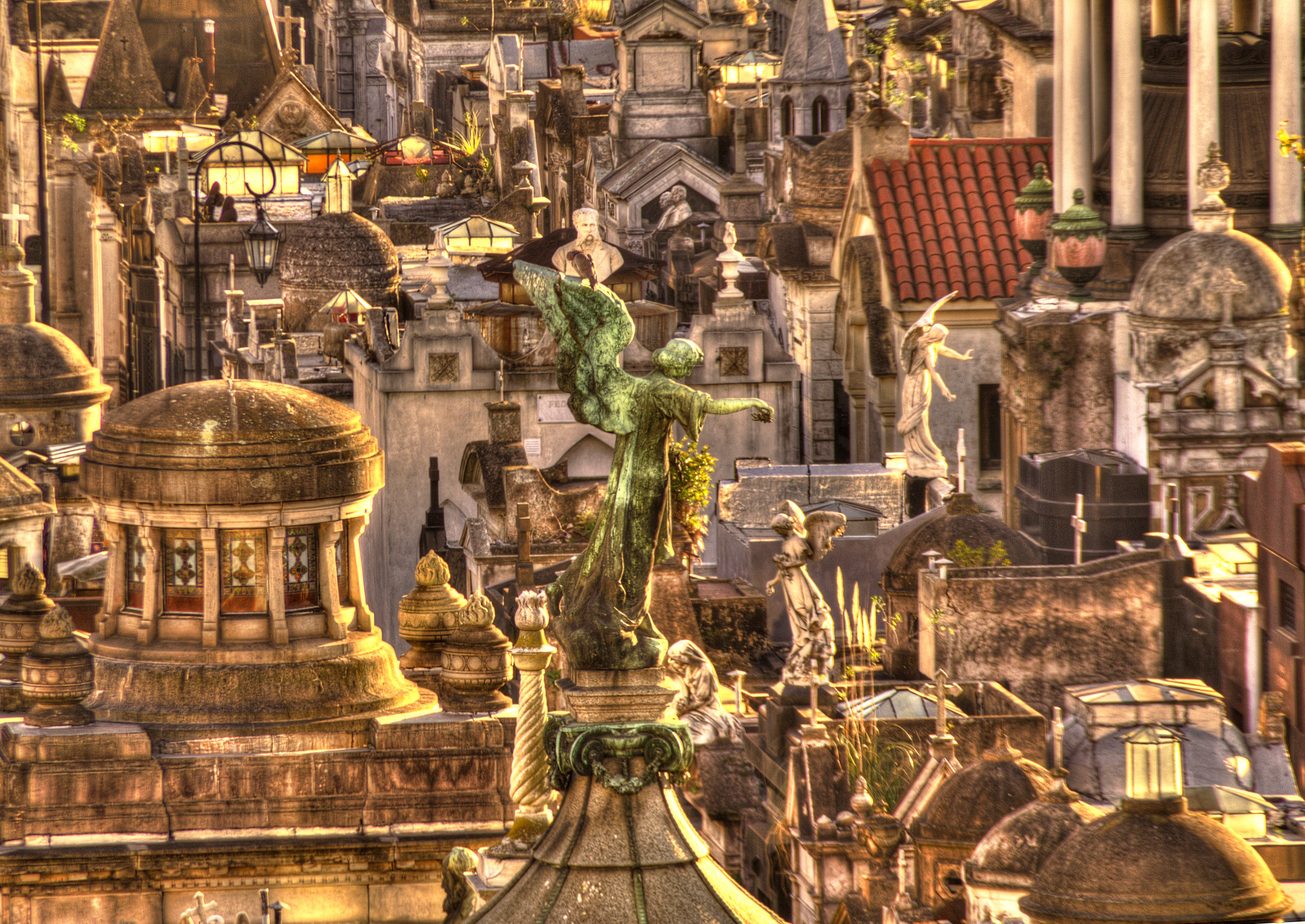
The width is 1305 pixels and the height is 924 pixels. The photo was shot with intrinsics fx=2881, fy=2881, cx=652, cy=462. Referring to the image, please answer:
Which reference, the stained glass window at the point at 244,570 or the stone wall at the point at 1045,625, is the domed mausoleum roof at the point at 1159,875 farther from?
the stone wall at the point at 1045,625

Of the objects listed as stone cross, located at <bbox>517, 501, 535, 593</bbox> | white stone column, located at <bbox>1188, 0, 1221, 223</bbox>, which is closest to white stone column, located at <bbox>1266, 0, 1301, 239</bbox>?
white stone column, located at <bbox>1188, 0, 1221, 223</bbox>

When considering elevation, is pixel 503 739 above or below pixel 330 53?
below

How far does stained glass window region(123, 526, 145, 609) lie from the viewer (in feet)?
84.5

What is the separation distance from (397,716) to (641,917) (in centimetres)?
1186

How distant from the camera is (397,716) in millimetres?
25719

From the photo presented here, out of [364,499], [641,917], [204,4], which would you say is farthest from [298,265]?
[204,4]

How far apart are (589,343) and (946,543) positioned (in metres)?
18.5

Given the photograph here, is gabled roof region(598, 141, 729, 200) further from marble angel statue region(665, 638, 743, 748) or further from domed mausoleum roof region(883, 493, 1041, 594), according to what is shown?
marble angel statue region(665, 638, 743, 748)

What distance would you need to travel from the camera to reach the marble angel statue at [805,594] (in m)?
29.8

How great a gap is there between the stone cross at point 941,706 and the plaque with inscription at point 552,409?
22113mm

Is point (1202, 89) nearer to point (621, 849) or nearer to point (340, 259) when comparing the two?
point (621, 849)

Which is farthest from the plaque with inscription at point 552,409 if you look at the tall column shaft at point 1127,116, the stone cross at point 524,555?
the tall column shaft at point 1127,116

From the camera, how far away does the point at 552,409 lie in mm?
50406

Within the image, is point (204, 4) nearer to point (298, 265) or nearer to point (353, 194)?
point (353, 194)
